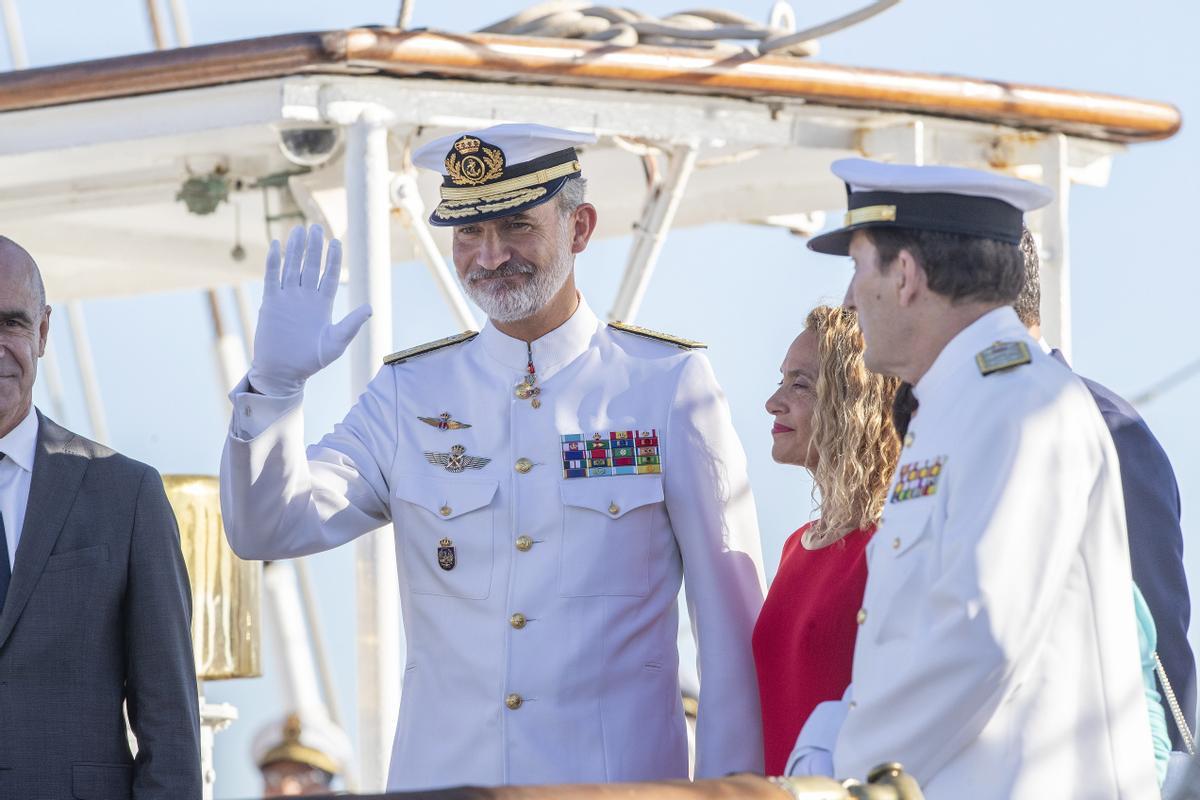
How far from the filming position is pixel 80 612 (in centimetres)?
355

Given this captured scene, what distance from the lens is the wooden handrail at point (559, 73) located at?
5.89 metres

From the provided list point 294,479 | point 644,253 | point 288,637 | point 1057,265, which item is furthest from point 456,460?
point 288,637

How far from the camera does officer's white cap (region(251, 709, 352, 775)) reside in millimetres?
4910

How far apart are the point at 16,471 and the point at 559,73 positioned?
9.36 feet

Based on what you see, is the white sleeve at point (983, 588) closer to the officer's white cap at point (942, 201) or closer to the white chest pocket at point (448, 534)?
the officer's white cap at point (942, 201)

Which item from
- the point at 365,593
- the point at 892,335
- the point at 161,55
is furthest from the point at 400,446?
the point at 161,55

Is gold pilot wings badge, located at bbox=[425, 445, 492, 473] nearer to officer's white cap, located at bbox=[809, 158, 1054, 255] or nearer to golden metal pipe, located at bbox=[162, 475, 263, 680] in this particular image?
officer's white cap, located at bbox=[809, 158, 1054, 255]

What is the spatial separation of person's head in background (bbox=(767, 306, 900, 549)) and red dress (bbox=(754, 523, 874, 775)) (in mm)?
65

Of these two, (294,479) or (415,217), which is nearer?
(294,479)

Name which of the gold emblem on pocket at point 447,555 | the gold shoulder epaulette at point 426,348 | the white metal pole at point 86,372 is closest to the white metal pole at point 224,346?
the white metal pole at point 86,372

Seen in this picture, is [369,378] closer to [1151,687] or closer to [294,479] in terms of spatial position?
[294,479]

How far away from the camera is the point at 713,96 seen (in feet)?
21.3

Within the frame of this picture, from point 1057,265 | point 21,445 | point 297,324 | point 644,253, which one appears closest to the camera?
point 297,324

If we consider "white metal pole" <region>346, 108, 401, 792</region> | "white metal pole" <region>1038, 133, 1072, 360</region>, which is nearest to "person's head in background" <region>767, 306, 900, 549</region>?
"white metal pole" <region>346, 108, 401, 792</region>
